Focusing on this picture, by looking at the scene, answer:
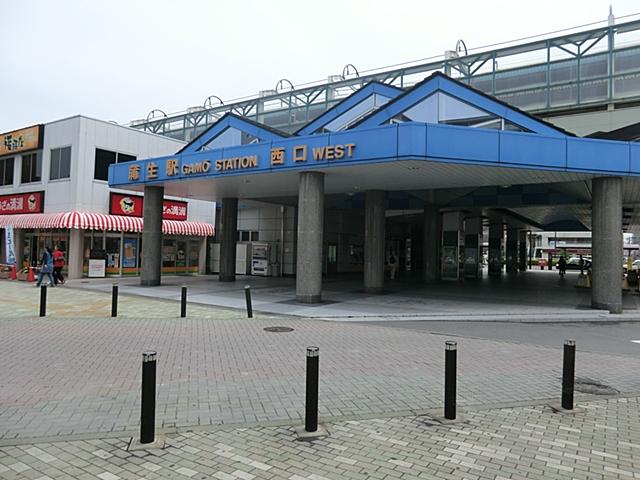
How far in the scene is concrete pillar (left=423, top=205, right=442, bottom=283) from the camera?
27.3 meters

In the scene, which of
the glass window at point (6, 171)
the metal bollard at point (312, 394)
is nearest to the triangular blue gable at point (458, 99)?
the metal bollard at point (312, 394)

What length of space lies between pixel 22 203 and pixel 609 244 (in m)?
29.9

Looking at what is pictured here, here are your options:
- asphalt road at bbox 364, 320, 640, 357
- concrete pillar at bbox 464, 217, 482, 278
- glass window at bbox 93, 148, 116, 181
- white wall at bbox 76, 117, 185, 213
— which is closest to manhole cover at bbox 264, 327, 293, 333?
asphalt road at bbox 364, 320, 640, 357

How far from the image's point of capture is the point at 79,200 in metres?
25.3

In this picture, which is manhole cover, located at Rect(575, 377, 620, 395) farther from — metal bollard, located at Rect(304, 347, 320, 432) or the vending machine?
the vending machine

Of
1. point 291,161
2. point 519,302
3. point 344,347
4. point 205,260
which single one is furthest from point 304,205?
point 205,260

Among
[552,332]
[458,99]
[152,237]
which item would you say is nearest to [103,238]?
[152,237]

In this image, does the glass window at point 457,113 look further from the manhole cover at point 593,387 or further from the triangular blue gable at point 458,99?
the manhole cover at point 593,387

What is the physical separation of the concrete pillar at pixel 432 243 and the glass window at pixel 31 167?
22361 mm

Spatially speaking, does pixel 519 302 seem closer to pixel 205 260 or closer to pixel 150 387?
pixel 150 387

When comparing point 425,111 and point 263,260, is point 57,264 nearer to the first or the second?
point 263,260

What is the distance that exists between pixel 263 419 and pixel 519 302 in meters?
15.5

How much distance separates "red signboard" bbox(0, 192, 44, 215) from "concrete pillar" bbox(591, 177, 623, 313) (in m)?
27.3

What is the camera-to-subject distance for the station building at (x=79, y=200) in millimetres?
25484
